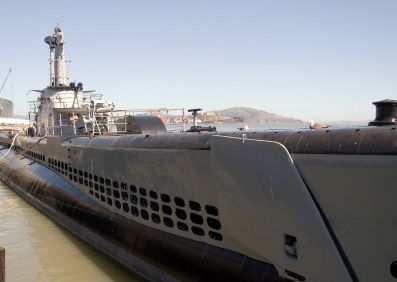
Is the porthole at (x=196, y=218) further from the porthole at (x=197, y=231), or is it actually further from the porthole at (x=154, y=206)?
the porthole at (x=154, y=206)

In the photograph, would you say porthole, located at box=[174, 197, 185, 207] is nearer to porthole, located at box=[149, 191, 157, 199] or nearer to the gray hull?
the gray hull

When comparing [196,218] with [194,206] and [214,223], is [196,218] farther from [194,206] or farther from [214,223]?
[214,223]

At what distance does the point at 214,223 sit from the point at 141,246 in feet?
7.89

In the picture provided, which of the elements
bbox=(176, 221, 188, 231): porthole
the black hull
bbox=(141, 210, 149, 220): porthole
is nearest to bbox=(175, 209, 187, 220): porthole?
bbox=(176, 221, 188, 231): porthole

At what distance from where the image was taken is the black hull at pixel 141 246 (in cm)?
612

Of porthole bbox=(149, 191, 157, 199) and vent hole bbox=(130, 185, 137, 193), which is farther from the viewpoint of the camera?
vent hole bbox=(130, 185, 137, 193)

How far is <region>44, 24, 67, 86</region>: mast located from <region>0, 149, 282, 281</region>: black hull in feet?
30.6

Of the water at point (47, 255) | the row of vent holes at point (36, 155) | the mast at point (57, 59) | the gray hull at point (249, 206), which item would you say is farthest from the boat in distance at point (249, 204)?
the mast at point (57, 59)

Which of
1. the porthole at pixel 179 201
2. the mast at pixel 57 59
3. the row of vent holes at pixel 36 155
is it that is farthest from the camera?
the mast at pixel 57 59

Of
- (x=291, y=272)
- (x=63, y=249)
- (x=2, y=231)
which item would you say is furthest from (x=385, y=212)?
(x=2, y=231)

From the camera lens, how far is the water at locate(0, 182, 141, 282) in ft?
29.0

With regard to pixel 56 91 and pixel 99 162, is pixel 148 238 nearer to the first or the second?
pixel 99 162

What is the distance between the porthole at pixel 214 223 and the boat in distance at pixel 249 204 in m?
0.02

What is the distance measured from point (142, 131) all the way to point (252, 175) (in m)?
6.67
